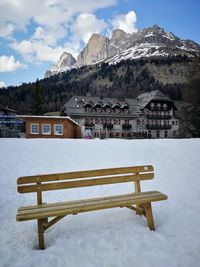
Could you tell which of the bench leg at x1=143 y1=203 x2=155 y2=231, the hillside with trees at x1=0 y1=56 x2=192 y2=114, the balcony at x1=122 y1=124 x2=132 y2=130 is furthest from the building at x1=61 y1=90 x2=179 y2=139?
the bench leg at x1=143 y1=203 x2=155 y2=231

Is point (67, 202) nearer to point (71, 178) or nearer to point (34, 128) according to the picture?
point (71, 178)

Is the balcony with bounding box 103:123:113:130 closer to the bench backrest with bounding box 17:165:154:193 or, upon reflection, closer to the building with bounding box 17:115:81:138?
the building with bounding box 17:115:81:138

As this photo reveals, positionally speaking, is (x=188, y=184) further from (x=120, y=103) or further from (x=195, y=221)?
(x=120, y=103)

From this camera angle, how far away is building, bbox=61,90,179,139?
50781 millimetres

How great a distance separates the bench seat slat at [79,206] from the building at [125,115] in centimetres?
4146

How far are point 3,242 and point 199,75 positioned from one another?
29798mm

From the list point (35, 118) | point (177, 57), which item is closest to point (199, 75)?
point (35, 118)

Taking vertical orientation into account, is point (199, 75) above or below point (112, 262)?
above

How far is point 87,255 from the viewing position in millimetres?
3467

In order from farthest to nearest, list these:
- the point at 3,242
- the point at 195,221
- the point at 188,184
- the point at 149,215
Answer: the point at 188,184, the point at 195,221, the point at 149,215, the point at 3,242

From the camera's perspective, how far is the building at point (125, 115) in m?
50.8

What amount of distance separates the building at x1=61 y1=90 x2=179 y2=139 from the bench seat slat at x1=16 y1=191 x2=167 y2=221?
41458 mm

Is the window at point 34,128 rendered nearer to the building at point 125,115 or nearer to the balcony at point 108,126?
the building at point 125,115

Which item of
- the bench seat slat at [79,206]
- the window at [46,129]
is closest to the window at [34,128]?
the window at [46,129]
